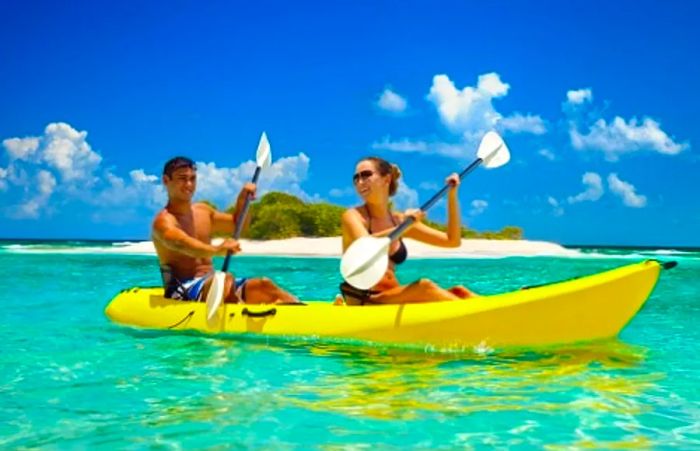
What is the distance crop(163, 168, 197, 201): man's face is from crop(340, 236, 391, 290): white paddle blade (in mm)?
1622

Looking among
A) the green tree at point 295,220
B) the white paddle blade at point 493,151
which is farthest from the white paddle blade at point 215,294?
the green tree at point 295,220

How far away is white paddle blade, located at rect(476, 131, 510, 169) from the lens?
6.13 metres

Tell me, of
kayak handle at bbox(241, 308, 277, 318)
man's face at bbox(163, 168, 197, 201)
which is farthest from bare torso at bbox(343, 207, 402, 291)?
man's face at bbox(163, 168, 197, 201)

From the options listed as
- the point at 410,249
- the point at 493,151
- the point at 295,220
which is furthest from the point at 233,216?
the point at 295,220

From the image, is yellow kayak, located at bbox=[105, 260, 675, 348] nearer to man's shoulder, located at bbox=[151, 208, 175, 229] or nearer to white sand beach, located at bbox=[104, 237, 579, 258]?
man's shoulder, located at bbox=[151, 208, 175, 229]

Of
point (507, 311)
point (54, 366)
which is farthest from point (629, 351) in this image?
point (54, 366)

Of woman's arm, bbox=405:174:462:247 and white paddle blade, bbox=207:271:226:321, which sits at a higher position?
woman's arm, bbox=405:174:462:247

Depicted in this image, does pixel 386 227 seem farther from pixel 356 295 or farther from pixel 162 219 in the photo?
pixel 162 219

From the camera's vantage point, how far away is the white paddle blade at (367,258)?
4879 millimetres

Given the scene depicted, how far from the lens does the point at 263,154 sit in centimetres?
703

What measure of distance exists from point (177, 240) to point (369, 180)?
5.29ft

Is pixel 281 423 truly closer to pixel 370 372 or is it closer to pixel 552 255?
pixel 370 372

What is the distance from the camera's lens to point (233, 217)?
6.22 meters

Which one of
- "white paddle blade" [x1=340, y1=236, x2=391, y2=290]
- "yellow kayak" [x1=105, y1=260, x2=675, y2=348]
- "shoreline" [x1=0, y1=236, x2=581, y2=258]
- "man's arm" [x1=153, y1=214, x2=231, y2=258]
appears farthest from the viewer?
"shoreline" [x1=0, y1=236, x2=581, y2=258]
